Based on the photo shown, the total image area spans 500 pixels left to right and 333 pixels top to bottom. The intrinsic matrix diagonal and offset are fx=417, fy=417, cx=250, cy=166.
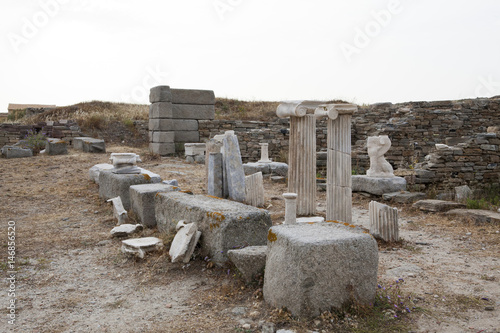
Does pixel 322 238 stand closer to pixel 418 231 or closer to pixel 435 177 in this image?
pixel 418 231

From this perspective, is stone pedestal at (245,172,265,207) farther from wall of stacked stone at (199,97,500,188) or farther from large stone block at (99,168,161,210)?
wall of stacked stone at (199,97,500,188)

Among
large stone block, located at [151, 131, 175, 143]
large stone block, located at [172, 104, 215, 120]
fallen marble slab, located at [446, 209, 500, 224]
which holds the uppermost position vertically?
large stone block, located at [172, 104, 215, 120]

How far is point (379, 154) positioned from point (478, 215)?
8.31 feet

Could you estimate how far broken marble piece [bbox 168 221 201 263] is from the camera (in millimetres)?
4309

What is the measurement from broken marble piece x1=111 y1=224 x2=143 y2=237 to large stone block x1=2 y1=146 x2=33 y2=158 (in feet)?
31.9

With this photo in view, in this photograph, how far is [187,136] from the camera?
15938 mm

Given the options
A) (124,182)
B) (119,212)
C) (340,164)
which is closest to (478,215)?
(340,164)

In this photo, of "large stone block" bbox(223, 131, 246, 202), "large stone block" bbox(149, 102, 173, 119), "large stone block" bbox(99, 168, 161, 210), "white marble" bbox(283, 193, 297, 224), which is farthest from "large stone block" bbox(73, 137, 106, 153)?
"white marble" bbox(283, 193, 297, 224)

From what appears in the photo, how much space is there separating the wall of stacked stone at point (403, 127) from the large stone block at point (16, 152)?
6.02 m

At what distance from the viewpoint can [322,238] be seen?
3146mm

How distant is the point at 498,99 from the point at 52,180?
1616 cm

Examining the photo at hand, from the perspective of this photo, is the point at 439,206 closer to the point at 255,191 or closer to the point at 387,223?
the point at 387,223

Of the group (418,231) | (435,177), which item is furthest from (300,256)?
(435,177)

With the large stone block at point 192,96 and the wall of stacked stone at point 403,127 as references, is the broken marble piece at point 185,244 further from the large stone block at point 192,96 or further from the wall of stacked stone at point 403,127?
the large stone block at point 192,96
